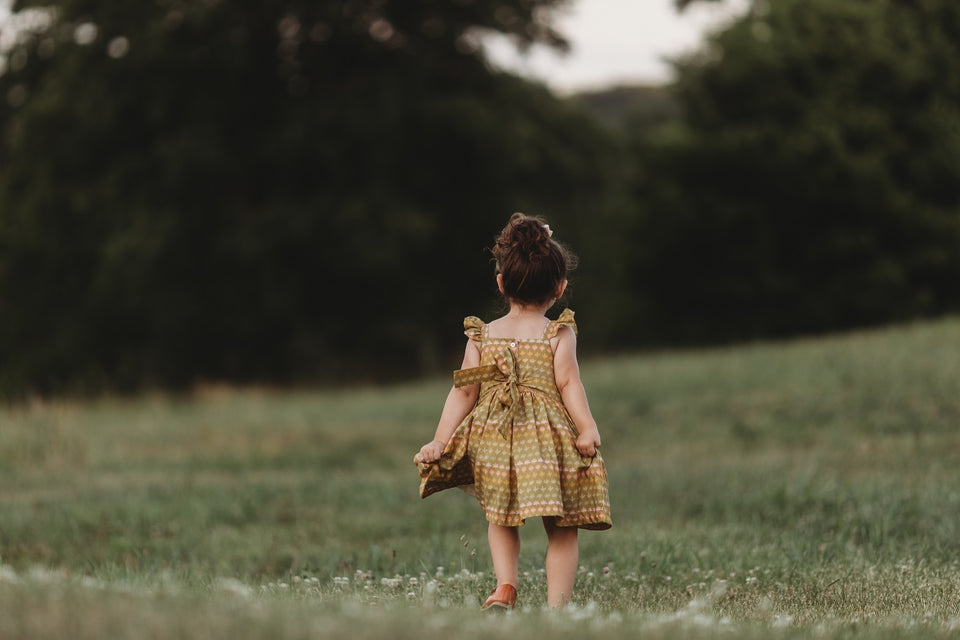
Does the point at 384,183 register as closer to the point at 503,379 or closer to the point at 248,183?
the point at 248,183

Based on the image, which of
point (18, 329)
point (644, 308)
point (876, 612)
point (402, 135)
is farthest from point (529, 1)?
point (876, 612)

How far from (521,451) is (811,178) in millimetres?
22113

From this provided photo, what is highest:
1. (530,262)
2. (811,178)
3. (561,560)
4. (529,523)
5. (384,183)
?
(811,178)

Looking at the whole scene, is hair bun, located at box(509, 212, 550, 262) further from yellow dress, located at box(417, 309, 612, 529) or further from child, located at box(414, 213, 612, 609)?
yellow dress, located at box(417, 309, 612, 529)

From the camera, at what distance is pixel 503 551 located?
4598 mm

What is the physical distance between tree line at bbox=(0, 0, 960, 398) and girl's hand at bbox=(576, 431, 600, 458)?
17036 mm

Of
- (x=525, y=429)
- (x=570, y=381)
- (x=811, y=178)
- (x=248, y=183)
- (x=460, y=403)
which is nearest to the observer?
(x=525, y=429)

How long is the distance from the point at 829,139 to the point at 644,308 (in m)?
6.81

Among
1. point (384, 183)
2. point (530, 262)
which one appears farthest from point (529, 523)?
point (384, 183)

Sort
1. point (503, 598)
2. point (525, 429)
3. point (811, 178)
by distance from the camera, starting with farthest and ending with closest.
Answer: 1. point (811, 178)
2. point (525, 429)
3. point (503, 598)

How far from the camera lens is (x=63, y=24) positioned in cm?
2309

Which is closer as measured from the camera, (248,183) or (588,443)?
(588,443)

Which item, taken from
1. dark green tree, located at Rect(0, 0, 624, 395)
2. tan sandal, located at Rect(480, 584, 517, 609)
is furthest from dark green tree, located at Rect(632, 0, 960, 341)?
tan sandal, located at Rect(480, 584, 517, 609)

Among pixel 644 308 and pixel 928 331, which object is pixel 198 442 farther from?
pixel 644 308
